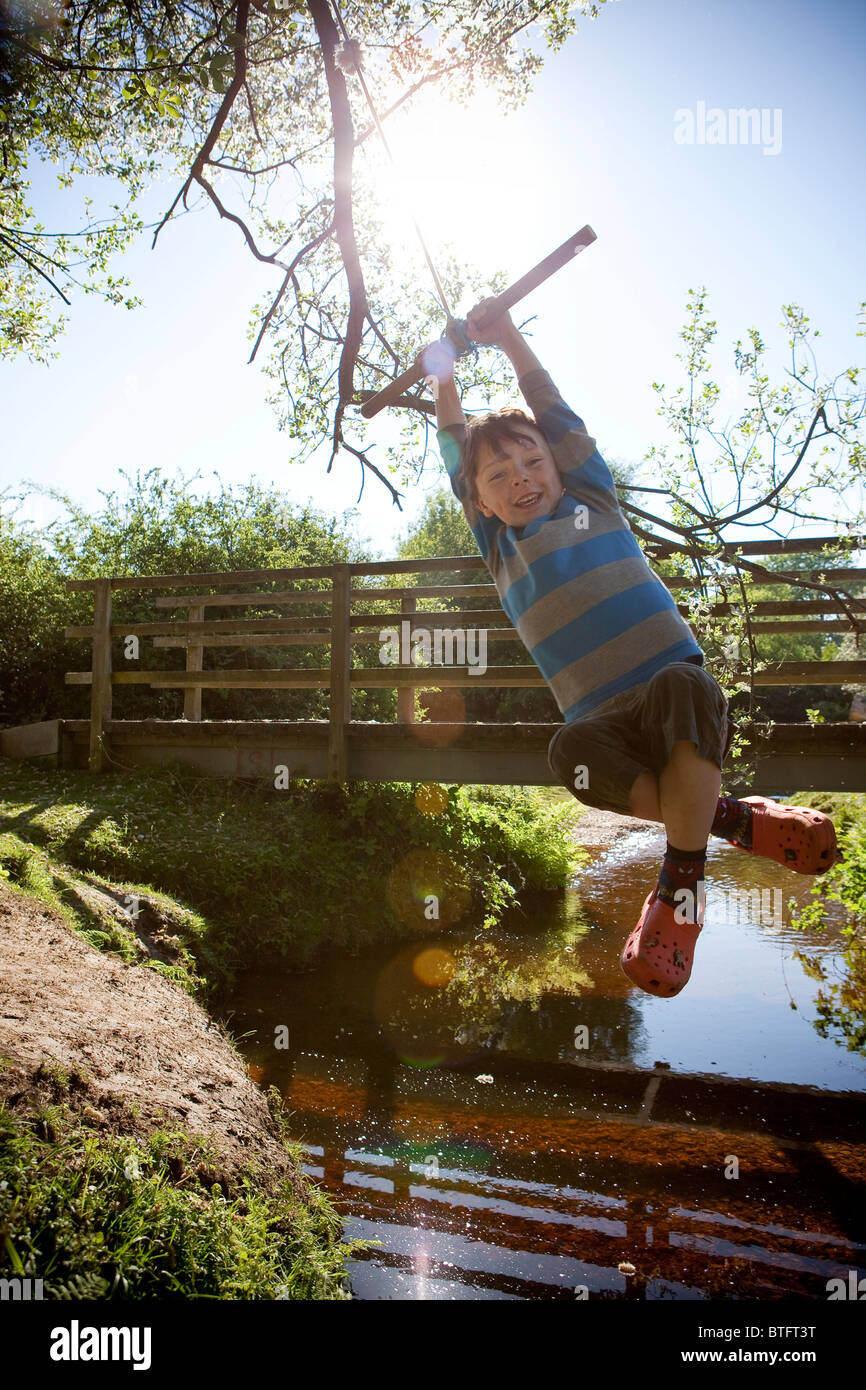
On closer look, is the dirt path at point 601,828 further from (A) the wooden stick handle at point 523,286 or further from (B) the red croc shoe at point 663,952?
(B) the red croc shoe at point 663,952

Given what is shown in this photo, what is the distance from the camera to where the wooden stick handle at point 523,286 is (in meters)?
2.29

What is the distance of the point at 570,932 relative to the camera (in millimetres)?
8633

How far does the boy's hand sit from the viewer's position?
103 inches

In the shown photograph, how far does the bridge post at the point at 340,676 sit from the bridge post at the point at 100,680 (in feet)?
9.31

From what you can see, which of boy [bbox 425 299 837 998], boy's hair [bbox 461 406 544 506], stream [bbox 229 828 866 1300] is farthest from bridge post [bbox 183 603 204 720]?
boy's hair [bbox 461 406 544 506]

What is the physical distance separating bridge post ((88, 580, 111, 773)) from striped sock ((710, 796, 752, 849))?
8.33m

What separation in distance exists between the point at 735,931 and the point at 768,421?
6.63 metres

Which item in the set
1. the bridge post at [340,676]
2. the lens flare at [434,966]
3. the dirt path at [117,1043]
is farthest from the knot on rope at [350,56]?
the lens flare at [434,966]

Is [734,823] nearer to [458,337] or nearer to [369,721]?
[458,337]

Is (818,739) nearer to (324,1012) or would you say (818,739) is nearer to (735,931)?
(735,931)

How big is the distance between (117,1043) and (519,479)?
2744 millimetres

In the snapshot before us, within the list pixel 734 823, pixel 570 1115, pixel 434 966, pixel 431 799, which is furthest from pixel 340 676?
pixel 734 823
